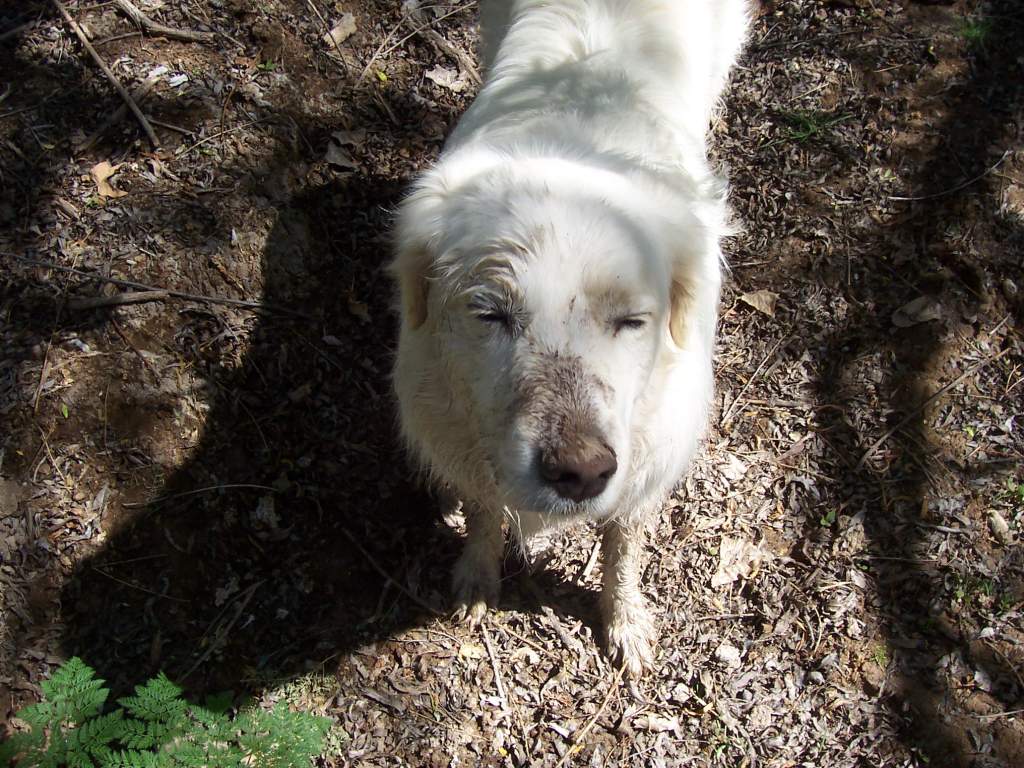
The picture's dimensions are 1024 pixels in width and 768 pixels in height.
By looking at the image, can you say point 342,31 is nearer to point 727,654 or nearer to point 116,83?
point 116,83

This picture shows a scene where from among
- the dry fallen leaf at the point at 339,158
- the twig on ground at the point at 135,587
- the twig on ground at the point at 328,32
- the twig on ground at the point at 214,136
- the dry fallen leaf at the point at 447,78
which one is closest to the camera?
the twig on ground at the point at 135,587

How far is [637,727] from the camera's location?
3.35 m

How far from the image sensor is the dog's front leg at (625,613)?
3404 mm

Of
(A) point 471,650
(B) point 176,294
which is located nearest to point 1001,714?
(A) point 471,650

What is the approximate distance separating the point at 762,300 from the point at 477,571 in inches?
87.5

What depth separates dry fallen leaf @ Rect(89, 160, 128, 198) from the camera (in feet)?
12.3

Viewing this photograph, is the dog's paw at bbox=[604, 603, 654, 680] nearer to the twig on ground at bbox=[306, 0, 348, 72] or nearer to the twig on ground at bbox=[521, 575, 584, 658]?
the twig on ground at bbox=[521, 575, 584, 658]

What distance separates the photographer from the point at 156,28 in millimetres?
4102

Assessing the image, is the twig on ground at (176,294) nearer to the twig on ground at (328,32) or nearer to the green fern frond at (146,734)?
the twig on ground at (328,32)

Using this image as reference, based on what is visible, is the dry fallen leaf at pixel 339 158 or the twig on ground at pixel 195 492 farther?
the dry fallen leaf at pixel 339 158

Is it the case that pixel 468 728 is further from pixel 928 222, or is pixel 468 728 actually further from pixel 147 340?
pixel 928 222

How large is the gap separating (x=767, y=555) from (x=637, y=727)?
3.40 ft

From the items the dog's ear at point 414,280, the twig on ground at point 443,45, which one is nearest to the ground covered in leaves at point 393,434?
the twig on ground at point 443,45

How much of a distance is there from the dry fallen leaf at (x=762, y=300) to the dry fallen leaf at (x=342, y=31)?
2.82 metres
